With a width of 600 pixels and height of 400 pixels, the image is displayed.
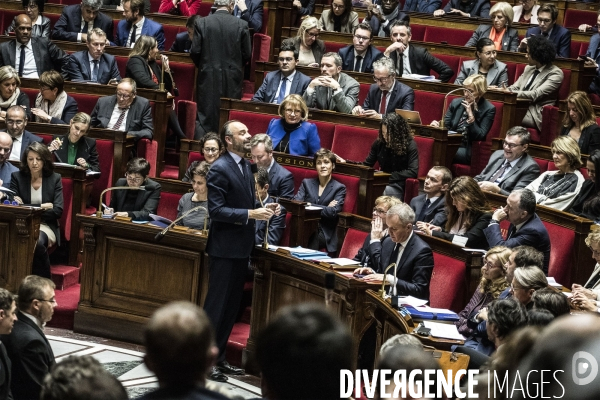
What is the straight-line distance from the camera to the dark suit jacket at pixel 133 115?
611 centimetres

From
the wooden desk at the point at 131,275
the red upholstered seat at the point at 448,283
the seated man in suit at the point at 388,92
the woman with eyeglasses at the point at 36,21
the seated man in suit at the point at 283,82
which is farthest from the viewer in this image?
the woman with eyeglasses at the point at 36,21

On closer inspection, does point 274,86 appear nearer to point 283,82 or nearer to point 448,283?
point 283,82

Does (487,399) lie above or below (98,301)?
Answer: above

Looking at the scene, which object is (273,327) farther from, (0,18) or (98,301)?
(0,18)

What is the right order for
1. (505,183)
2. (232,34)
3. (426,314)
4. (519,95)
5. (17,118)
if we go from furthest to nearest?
(232,34)
(519,95)
(17,118)
(505,183)
(426,314)

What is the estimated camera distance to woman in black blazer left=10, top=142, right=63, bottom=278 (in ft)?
17.0

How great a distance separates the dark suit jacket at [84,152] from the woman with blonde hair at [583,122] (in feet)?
8.64

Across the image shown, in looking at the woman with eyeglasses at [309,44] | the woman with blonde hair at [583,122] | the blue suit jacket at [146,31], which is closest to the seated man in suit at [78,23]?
the blue suit jacket at [146,31]

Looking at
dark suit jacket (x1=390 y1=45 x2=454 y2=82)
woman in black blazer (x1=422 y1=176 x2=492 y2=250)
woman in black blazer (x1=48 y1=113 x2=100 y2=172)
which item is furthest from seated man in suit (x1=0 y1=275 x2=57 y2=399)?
dark suit jacket (x1=390 y1=45 x2=454 y2=82)

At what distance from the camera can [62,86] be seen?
6.24 meters

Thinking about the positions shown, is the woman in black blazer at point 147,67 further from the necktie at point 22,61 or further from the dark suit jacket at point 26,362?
the dark suit jacket at point 26,362

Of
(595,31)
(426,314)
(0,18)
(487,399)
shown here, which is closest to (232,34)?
(0,18)

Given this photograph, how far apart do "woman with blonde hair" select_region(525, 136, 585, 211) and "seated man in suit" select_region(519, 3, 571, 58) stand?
1.94m

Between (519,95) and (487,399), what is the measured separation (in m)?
4.79
